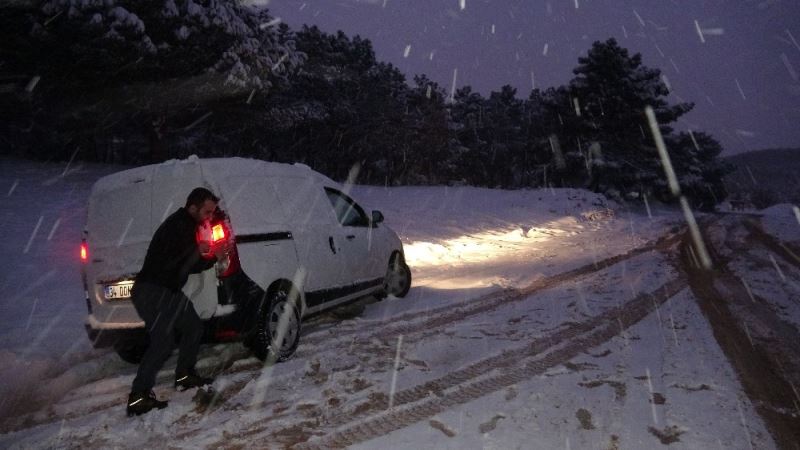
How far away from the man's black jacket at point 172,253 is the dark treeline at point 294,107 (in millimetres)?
10564

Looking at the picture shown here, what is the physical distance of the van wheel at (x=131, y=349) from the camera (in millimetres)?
4895

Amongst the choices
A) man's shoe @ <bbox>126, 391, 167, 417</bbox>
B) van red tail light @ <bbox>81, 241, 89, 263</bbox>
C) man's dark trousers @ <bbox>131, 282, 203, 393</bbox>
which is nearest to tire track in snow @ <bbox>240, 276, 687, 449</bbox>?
man's shoe @ <bbox>126, 391, 167, 417</bbox>

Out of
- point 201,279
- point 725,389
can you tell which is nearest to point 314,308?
point 201,279

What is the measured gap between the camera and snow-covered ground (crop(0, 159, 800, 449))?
3.57 metres

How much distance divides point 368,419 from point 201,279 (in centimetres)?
193

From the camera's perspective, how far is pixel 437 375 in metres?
4.64

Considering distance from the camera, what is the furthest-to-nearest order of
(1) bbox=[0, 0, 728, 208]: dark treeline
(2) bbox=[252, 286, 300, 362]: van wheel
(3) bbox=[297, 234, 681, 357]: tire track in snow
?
1. (1) bbox=[0, 0, 728, 208]: dark treeline
2. (3) bbox=[297, 234, 681, 357]: tire track in snow
3. (2) bbox=[252, 286, 300, 362]: van wheel

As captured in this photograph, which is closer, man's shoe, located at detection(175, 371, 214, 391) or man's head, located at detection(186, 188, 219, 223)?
man's head, located at detection(186, 188, 219, 223)

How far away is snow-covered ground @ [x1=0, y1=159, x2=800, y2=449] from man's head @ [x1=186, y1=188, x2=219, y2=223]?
4.70 ft

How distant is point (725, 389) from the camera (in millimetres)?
4160

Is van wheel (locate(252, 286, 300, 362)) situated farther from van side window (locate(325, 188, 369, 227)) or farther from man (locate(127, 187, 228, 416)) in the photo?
van side window (locate(325, 188, 369, 227))

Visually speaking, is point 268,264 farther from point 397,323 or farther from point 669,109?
point 669,109

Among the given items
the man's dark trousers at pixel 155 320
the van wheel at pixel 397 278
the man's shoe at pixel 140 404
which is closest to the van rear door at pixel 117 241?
the man's dark trousers at pixel 155 320

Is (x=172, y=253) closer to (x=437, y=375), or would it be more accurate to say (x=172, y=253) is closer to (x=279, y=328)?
(x=279, y=328)
